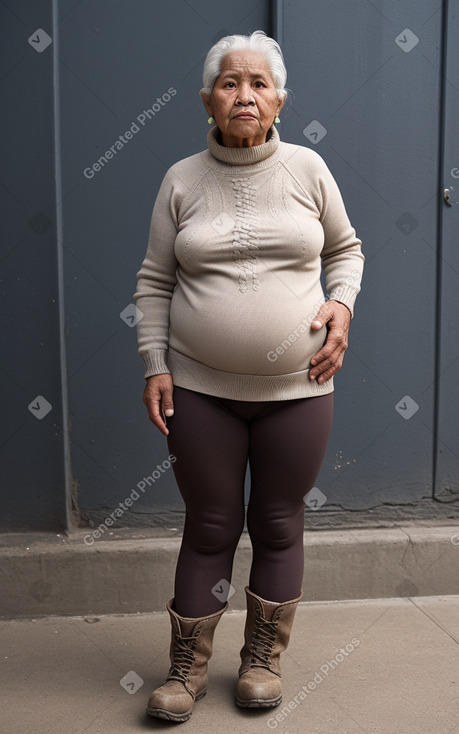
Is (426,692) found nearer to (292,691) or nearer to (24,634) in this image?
(292,691)

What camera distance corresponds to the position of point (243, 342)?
2.28m

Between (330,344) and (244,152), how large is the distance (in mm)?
573

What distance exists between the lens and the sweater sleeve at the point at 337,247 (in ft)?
7.97

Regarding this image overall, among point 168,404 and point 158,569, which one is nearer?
point 168,404

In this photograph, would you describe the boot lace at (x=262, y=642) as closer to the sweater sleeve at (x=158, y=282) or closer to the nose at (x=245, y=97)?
the sweater sleeve at (x=158, y=282)

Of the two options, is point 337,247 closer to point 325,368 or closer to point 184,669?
point 325,368

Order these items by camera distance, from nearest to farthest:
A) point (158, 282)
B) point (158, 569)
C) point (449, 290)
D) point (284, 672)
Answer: point (158, 282) → point (284, 672) → point (158, 569) → point (449, 290)

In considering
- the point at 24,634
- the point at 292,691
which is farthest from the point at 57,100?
the point at 292,691

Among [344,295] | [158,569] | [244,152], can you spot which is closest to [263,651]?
[158,569]

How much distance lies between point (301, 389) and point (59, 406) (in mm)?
1184

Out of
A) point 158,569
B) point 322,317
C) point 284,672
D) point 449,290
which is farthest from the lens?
point 449,290

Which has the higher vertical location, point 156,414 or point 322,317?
point 322,317

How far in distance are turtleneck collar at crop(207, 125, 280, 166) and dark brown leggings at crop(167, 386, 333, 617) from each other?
2.12 ft

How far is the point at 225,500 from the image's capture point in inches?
95.5
